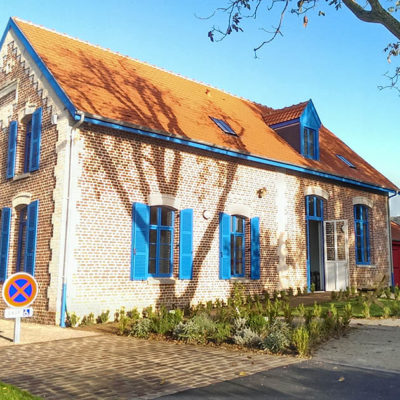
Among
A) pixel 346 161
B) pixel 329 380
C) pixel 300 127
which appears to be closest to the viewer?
pixel 329 380

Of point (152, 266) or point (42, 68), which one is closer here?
point (42, 68)

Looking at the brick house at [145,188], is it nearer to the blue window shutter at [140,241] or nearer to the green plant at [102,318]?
the blue window shutter at [140,241]

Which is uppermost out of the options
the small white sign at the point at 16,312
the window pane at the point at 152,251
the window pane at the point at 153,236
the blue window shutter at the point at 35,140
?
the blue window shutter at the point at 35,140

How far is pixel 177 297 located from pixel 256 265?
2893 millimetres

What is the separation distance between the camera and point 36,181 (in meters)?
11.5

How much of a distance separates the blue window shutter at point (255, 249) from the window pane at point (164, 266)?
2781 mm

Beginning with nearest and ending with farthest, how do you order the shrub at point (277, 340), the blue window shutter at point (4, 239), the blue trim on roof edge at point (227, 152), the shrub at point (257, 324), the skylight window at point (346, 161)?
1. the shrub at point (277, 340)
2. the shrub at point (257, 324)
3. the blue trim on roof edge at point (227, 152)
4. the blue window shutter at point (4, 239)
5. the skylight window at point (346, 161)

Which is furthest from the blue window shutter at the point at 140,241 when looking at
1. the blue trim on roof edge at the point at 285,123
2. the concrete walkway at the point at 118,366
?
the blue trim on roof edge at the point at 285,123

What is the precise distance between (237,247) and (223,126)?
12.4 feet

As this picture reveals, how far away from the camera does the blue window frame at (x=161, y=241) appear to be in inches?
458

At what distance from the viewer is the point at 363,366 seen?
19.4ft

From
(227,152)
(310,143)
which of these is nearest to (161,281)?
(227,152)

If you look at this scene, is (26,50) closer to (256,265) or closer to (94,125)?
(94,125)

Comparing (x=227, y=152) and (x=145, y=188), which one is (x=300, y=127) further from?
(x=145, y=188)
